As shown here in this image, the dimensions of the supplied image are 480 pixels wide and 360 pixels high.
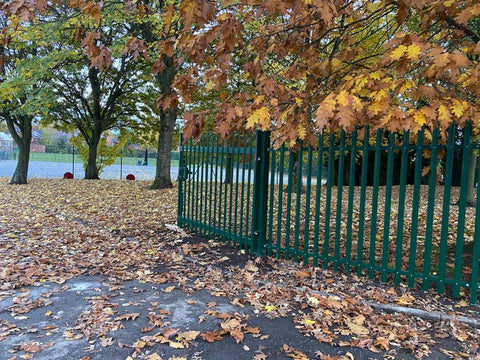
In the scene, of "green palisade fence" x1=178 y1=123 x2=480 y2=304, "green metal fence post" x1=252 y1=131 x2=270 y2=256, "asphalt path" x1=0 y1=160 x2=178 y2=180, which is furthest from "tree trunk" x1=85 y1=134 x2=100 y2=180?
"green metal fence post" x1=252 y1=131 x2=270 y2=256

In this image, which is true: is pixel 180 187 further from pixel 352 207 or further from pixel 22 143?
pixel 22 143

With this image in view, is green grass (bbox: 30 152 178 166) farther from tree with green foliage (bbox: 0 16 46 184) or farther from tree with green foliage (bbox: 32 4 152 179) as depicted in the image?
tree with green foliage (bbox: 0 16 46 184)

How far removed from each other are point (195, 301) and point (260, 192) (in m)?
2.07

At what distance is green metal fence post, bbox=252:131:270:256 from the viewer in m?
5.49

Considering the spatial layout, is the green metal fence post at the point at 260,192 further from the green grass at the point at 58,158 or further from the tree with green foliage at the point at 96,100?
the green grass at the point at 58,158

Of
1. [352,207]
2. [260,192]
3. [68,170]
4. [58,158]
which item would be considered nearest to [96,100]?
[260,192]

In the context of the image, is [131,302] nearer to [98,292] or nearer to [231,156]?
[98,292]

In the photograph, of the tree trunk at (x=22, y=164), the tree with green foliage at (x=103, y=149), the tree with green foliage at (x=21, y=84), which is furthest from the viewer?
the tree with green foliage at (x=103, y=149)

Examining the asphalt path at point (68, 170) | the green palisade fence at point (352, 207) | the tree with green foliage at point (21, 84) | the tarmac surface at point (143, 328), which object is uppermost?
the tree with green foliage at point (21, 84)

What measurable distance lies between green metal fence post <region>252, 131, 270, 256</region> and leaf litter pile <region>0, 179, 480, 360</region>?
32cm

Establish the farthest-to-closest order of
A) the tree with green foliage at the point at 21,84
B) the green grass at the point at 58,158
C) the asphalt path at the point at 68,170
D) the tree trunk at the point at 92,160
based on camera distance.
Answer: the green grass at the point at 58,158
the asphalt path at the point at 68,170
the tree trunk at the point at 92,160
the tree with green foliage at the point at 21,84

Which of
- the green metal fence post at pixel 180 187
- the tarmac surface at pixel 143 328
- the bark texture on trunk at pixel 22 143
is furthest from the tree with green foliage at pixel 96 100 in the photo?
the tarmac surface at pixel 143 328

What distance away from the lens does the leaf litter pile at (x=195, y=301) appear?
10.2 ft

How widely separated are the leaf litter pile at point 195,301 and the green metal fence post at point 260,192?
32 centimetres
